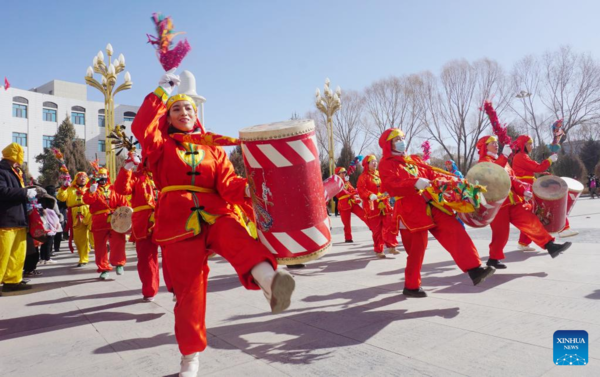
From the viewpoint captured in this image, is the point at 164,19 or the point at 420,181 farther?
the point at 420,181

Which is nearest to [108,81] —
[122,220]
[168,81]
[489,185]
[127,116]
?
[122,220]

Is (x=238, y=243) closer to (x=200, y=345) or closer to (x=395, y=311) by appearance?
(x=200, y=345)

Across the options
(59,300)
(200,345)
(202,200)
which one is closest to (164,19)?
(202,200)

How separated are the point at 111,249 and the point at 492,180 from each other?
5.68m

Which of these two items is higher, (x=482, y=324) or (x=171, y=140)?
(x=171, y=140)

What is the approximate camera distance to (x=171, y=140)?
304 centimetres

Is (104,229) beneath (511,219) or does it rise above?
above

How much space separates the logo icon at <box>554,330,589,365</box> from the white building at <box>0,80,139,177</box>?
40.1 meters

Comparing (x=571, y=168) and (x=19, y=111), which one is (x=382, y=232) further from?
(x=19, y=111)

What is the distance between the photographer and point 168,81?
10.5 ft

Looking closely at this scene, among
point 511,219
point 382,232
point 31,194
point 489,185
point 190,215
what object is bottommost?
point 382,232

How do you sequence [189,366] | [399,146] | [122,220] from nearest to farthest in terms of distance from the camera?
[189,366]
[399,146]
[122,220]

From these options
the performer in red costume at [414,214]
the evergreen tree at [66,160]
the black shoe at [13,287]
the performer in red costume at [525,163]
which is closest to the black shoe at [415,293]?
the performer in red costume at [414,214]

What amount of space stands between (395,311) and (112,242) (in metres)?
4.75
